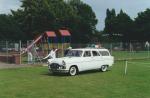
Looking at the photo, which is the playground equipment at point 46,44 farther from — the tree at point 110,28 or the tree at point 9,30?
the tree at point 110,28

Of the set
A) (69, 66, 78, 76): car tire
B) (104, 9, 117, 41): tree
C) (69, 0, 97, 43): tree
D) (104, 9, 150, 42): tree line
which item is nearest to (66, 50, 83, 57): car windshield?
(69, 66, 78, 76): car tire

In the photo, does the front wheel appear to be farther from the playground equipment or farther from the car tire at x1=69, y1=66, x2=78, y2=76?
the playground equipment

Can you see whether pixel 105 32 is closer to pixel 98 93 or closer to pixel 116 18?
pixel 116 18

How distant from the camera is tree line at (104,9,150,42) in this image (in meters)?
98.6

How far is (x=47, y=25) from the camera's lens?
3344 inches

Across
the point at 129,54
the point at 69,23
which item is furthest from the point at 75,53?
the point at 69,23

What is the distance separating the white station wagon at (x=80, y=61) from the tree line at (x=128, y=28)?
70.0 metres

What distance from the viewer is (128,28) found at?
103 metres

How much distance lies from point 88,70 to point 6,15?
8628cm

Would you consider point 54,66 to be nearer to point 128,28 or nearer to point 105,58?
point 105,58

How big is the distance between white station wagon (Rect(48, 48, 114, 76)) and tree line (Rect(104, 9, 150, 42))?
70014mm

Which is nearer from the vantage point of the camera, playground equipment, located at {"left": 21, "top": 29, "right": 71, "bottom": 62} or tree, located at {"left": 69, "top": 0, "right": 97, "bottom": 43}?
playground equipment, located at {"left": 21, "top": 29, "right": 71, "bottom": 62}

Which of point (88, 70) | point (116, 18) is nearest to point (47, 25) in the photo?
point (116, 18)

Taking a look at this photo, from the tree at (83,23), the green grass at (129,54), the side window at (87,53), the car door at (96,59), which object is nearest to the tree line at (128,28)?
the tree at (83,23)
